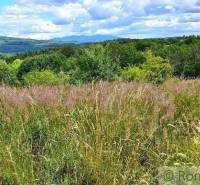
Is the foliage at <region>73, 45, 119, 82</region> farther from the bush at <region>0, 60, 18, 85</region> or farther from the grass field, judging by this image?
the grass field

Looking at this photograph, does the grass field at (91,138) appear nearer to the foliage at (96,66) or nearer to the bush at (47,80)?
the bush at (47,80)

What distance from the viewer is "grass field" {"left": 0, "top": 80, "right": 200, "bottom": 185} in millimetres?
4547

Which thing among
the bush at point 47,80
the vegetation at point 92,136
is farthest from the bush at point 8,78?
the vegetation at point 92,136

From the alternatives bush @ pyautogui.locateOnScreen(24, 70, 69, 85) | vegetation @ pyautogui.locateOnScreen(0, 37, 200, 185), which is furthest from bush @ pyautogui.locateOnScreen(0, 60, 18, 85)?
vegetation @ pyautogui.locateOnScreen(0, 37, 200, 185)

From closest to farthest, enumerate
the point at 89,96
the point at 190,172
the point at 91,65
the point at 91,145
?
the point at 190,172, the point at 91,145, the point at 89,96, the point at 91,65

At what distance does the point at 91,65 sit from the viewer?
13.2m

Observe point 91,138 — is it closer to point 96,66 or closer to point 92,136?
point 92,136

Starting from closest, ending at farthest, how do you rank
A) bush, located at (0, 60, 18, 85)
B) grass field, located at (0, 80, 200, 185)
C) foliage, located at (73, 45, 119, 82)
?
grass field, located at (0, 80, 200, 185), bush, located at (0, 60, 18, 85), foliage, located at (73, 45, 119, 82)

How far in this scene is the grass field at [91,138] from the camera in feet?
14.9

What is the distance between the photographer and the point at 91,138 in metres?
4.95

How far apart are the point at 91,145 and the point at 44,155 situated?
1.59 feet

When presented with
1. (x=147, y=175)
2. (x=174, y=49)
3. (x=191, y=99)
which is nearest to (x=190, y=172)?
(x=147, y=175)

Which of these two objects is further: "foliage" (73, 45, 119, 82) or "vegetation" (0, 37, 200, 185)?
"foliage" (73, 45, 119, 82)

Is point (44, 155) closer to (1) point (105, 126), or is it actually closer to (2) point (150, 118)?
(1) point (105, 126)
